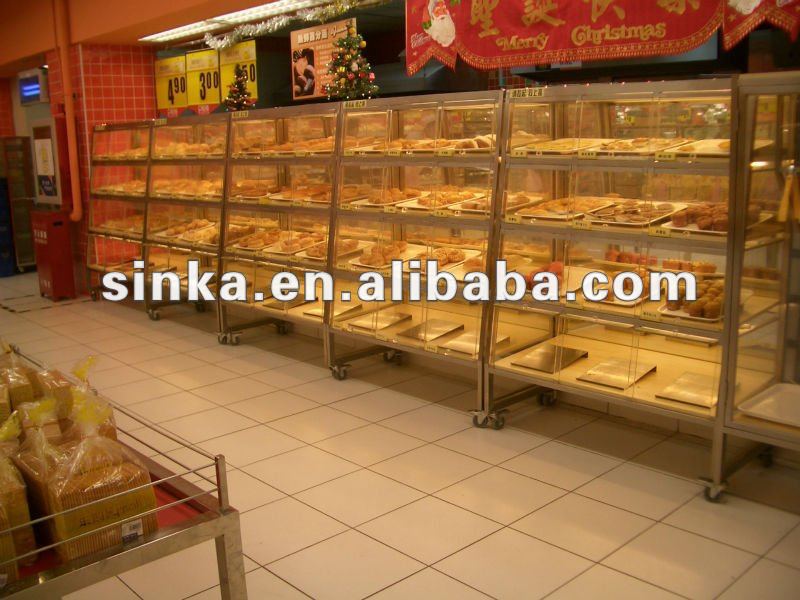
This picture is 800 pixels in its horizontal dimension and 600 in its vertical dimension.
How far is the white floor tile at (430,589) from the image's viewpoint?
293 centimetres

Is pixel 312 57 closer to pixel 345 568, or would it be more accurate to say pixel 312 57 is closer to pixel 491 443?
pixel 491 443


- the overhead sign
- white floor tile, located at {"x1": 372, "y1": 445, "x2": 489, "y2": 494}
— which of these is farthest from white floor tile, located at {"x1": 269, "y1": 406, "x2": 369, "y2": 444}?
the overhead sign

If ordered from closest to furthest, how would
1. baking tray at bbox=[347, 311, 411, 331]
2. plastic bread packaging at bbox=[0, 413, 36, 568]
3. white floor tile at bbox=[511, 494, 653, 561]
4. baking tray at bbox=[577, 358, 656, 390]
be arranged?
1. plastic bread packaging at bbox=[0, 413, 36, 568]
2. white floor tile at bbox=[511, 494, 653, 561]
3. baking tray at bbox=[577, 358, 656, 390]
4. baking tray at bbox=[347, 311, 411, 331]

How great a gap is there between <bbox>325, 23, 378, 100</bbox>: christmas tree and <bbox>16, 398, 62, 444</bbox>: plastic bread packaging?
4350 mm

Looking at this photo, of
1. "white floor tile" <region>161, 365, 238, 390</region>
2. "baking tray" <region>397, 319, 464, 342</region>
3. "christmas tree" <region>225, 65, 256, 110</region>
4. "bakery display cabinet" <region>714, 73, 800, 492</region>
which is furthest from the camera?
"christmas tree" <region>225, 65, 256, 110</region>

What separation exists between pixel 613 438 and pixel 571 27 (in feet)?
8.41

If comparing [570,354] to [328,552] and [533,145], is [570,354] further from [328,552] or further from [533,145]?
[328,552]

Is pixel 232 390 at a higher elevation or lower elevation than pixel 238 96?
lower

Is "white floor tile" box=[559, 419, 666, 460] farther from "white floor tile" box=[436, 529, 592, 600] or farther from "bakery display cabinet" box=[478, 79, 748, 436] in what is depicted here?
"white floor tile" box=[436, 529, 592, 600]

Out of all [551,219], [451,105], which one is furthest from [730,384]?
[451,105]

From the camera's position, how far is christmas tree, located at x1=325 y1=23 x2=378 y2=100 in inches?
236

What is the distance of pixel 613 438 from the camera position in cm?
444

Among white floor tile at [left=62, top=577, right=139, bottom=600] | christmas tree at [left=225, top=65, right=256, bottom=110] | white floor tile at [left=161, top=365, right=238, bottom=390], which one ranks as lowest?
white floor tile at [left=62, top=577, right=139, bottom=600]

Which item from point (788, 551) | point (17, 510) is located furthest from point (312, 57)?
point (17, 510)
